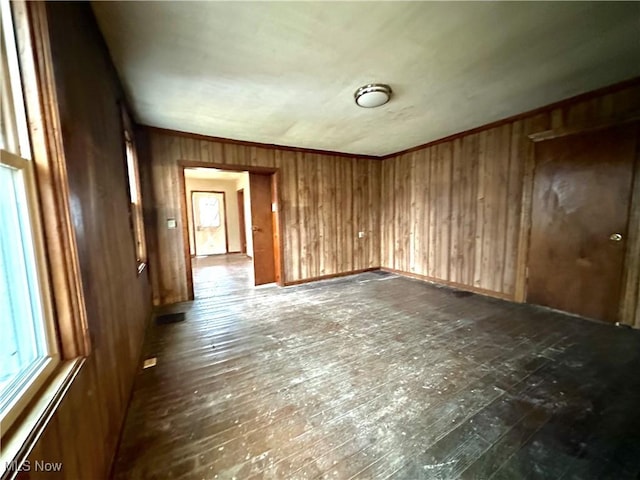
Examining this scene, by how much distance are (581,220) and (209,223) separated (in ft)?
27.9

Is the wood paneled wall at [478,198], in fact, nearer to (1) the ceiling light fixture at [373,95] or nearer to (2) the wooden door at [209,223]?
(1) the ceiling light fixture at [373,95]

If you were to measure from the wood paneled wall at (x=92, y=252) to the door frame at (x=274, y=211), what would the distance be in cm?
181

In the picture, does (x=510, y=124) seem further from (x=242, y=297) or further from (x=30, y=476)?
(x=30, y=476)

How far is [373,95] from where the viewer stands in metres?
2.57

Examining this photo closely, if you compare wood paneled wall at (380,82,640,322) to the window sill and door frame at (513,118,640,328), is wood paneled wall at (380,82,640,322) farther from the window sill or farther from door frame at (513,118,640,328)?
the window sill

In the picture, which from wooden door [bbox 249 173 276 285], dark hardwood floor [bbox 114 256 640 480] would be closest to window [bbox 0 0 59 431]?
dark hardwood floor [bbox 114 256 640 480]

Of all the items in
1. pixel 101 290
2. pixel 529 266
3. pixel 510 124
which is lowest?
pixel 529 266

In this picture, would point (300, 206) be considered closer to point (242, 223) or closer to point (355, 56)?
point (355, 56)

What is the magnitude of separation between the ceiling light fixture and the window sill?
9.36 feet

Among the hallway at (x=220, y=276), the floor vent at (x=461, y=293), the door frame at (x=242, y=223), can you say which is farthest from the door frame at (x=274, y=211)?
the door frame at (x=242, y=223)

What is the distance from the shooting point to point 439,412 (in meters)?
1.64

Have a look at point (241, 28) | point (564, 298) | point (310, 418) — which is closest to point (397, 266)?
point (564, 298)

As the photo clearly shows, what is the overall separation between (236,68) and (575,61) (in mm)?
2879

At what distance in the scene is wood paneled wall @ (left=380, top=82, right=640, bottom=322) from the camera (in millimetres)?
3078
